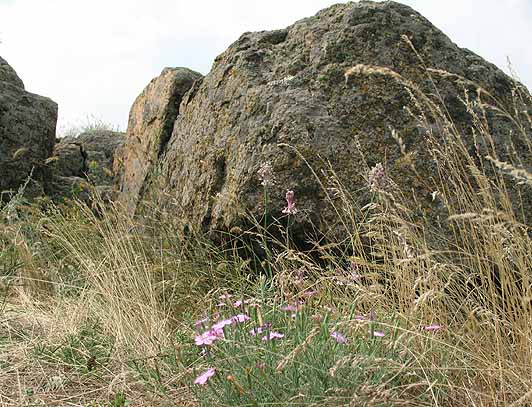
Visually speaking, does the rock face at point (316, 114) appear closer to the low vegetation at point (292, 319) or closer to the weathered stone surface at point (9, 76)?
the low vegetation at point (292, 319)

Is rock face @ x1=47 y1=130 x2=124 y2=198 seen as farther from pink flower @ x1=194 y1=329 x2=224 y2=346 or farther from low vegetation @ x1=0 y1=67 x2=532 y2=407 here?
pink flower @ x1=194 y1=329 x2=224 y2=346

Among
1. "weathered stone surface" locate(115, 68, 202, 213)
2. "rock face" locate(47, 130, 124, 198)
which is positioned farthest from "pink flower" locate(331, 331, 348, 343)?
"rock face" locate(47, 130, 124, 198)

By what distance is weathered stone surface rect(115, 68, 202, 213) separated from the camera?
5.60 m

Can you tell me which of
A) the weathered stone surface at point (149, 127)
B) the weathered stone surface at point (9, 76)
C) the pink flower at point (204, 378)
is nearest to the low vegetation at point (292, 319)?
the pink flower at point (204, 378)

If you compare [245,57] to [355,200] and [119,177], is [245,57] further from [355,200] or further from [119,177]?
[119,177]

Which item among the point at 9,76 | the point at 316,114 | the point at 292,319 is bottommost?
the point at 292,319

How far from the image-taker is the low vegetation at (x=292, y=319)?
7.81 feet

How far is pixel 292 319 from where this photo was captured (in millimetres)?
2770

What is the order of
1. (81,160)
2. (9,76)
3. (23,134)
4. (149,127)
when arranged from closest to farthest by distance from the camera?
(149,127)
(23,134)
(9,76)
(81,160)

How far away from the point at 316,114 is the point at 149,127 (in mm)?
2069

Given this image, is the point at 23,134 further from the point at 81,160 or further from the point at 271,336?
the point at 271,336

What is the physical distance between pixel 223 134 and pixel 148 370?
6.57 ft

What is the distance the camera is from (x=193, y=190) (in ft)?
15.2

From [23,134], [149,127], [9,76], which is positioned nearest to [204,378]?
[149,127]
